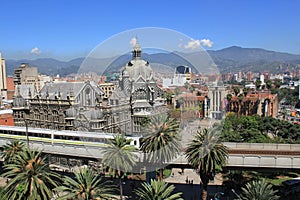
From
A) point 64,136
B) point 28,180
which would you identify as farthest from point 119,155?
point 64,136

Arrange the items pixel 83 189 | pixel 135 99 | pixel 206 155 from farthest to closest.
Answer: pixel 135 99 < pixel 206 155 < pixel 83 189

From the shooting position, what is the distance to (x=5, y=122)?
135 feet

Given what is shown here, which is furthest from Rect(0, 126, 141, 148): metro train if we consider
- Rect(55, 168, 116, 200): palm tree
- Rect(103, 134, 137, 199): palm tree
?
Rect(55, 168, 116, 200): palm tree

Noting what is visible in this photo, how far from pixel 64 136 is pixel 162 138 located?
47.6ft

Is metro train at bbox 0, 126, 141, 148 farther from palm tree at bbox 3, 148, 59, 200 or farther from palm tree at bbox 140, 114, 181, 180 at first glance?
palm tree at bbox 3, 148, 59, 200

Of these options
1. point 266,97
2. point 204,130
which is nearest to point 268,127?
point 266,97

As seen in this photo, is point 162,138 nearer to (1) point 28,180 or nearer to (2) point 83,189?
(2) point 83,189

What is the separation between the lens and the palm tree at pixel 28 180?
12.6 meters

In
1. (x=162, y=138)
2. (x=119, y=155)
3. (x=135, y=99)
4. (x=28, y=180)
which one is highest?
(x=135, y=99)

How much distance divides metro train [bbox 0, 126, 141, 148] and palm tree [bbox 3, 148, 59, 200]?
5381 mm

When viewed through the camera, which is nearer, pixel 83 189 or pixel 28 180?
pixel 83 189

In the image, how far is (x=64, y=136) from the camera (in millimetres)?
24688

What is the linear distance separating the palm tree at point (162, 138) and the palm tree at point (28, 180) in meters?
4.66

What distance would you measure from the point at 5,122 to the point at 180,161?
1201 inches
